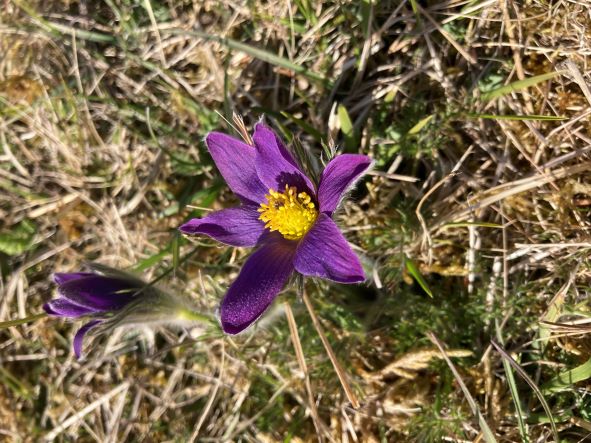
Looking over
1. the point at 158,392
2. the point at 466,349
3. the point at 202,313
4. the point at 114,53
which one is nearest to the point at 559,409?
the point at 466,349

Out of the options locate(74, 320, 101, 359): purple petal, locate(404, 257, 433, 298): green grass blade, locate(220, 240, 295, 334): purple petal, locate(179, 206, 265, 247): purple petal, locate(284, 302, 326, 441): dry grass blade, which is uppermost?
locate(179, 206, 265, 247): purple petal

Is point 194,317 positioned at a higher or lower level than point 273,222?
lower

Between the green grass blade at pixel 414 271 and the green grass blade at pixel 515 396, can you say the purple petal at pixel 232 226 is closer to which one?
the green grass blade at pixel 414 271

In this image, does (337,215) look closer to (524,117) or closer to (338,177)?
(338,177)

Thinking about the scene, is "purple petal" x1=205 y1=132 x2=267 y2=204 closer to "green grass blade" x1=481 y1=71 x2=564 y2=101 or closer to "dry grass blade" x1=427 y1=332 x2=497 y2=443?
"dry grass blade" x1=427 y1=332 x2=497 y2=443

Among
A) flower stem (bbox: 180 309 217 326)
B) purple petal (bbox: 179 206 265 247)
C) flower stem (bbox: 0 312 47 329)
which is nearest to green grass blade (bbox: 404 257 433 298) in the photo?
purple petal (bbox: 179 206 265 247)

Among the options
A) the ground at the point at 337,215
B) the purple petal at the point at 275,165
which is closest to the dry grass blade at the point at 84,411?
the ground at the point at 337,215

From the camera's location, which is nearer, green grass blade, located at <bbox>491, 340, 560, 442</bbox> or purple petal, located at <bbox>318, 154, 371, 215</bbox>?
purple petal, located at <bbox>318, 154, 371, 215</bbox>

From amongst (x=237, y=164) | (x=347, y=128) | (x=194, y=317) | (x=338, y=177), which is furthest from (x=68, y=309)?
(x=347, y=128)
